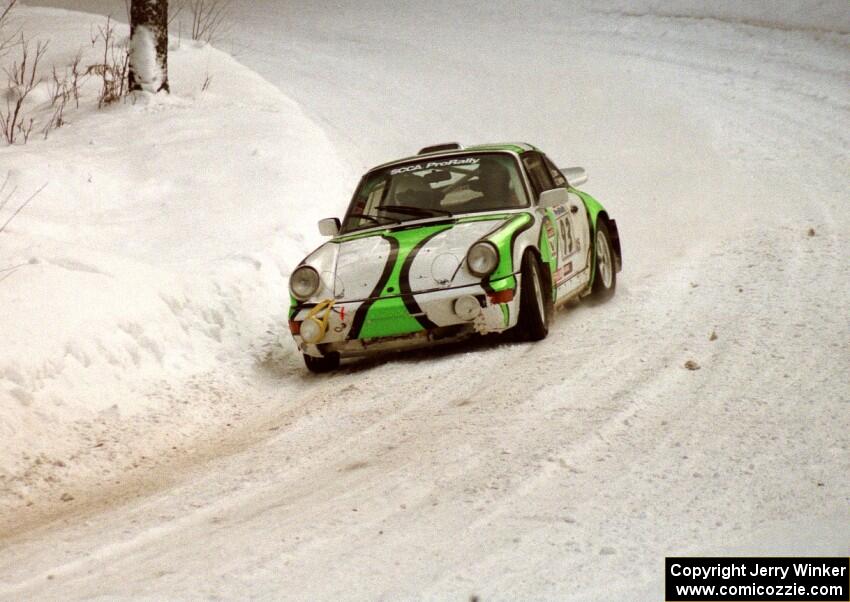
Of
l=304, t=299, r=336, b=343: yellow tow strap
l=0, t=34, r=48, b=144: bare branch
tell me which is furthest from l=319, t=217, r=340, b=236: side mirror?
l=0, t=34, r=48, b=144: bare branch

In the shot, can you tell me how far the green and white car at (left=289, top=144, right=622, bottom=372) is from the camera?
332 inches

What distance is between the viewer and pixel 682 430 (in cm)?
617

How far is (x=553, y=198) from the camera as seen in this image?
30.0 ft

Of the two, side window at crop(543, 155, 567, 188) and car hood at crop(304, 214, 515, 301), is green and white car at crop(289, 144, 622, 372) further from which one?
side window at crop(543, 155, 567, 188)

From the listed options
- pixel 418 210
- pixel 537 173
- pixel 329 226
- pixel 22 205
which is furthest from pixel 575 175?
pixel 22 205

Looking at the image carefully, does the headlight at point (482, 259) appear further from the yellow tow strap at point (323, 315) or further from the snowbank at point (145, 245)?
the snowbank at point (145, 245)

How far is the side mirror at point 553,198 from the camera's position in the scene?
910 cm

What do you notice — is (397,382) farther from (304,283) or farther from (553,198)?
(553,198)

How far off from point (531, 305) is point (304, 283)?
1541 mm

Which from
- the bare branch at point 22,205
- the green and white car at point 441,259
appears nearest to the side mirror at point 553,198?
the green and white car at point 441,259

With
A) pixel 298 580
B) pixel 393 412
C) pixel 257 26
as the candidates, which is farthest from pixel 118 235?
pixel 257 26

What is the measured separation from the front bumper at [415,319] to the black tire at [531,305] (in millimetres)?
118

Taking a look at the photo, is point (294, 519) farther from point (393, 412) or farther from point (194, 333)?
point (194, 333)

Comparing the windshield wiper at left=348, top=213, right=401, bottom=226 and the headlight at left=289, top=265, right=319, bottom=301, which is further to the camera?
the windshield wiper at left=348, top=213, right=401, bottom=226
